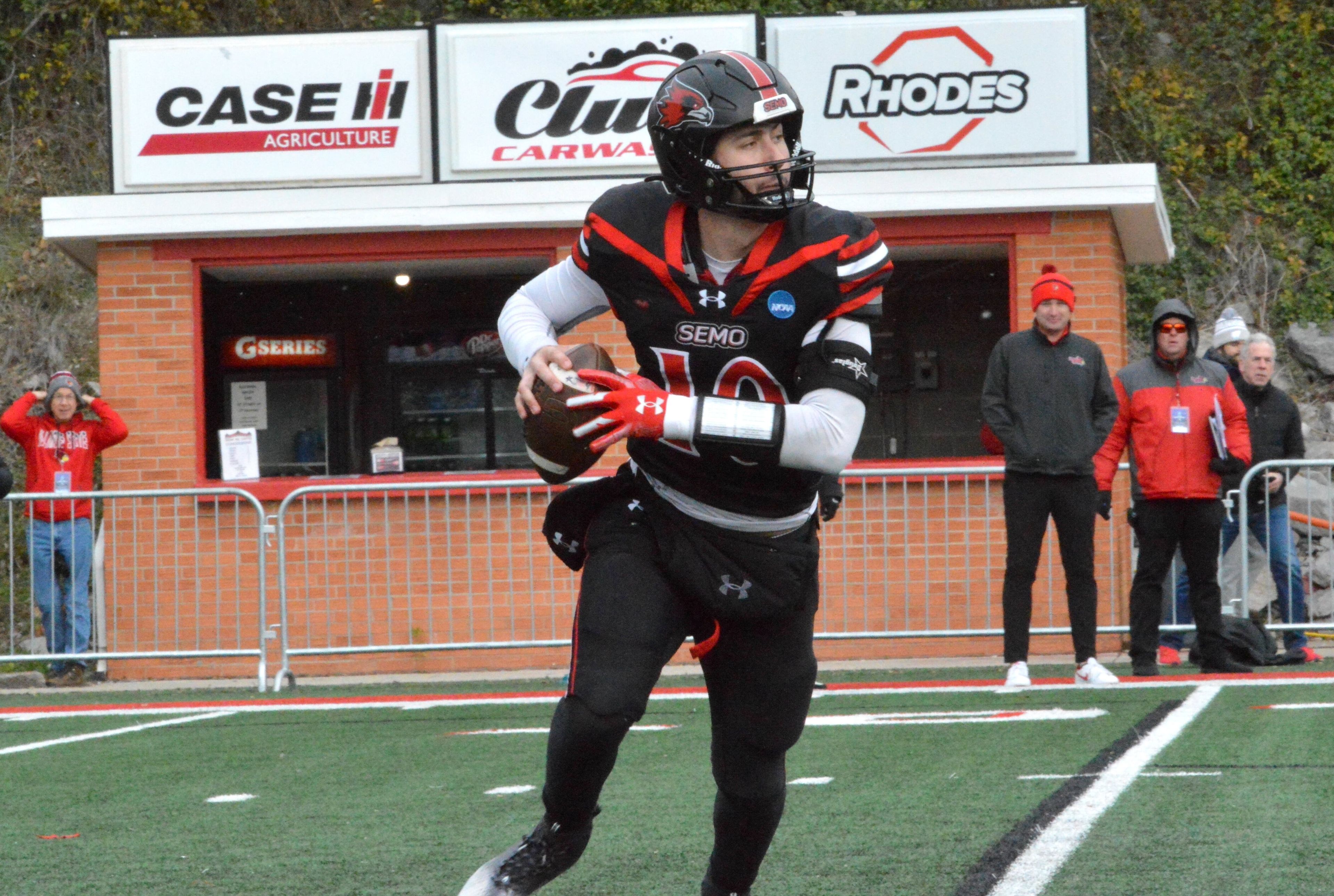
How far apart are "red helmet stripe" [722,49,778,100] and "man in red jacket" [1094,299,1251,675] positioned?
5997 millimetres

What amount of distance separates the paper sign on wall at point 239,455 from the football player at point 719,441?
8.97 metres

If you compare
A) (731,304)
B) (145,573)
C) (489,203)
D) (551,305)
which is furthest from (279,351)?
(731,304)

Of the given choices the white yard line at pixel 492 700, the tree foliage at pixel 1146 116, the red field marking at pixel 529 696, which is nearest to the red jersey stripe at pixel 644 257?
the white yard line at pixel 492 700

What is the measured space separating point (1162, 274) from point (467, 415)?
9.69m

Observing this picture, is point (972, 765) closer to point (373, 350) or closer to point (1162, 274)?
point (373, 350)

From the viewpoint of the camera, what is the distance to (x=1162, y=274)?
68.2 feet

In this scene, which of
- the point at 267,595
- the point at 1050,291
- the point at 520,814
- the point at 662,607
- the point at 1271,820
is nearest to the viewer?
the point at 662,607

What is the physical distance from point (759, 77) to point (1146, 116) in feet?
64.3

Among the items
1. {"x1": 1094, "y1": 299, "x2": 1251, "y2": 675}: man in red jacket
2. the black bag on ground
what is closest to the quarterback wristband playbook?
{"x1": 1094, "y1": 299, "x2": 1251, "y2": 675}: man in red jacket

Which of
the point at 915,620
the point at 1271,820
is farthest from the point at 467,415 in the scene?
the point at 1271,820

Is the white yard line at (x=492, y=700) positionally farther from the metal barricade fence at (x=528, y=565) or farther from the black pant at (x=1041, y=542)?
the metal barricade fence at (x=528, y=565)

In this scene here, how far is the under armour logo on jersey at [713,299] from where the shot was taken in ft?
10.6

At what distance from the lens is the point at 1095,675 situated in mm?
8523

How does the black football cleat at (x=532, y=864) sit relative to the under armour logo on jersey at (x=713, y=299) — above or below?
below
